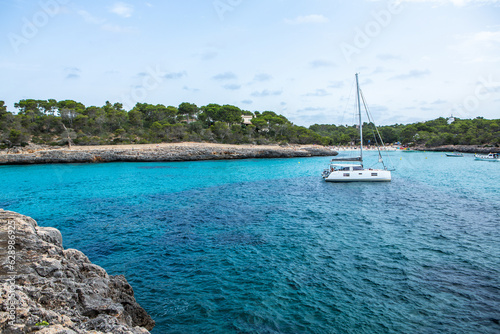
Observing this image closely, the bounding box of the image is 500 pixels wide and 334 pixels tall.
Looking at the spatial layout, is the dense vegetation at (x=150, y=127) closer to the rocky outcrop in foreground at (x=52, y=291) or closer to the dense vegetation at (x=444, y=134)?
the dense vegetation at (x=444, y=134)

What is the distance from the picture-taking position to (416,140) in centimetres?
12875

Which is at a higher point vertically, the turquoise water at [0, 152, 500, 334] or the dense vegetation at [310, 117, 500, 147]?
the dense vegetation at [310, 117, 500, 147]

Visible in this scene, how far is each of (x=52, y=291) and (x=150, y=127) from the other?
9163 cm

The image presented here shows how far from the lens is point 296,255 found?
13773 millimetres

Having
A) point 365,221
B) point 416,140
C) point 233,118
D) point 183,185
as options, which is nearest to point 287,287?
point 365,221

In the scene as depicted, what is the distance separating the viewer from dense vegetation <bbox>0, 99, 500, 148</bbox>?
3049 inches

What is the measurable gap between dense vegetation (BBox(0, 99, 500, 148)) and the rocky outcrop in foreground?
7657cm

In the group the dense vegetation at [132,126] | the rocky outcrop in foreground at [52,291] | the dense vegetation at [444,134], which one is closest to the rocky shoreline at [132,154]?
the dense vegetation at [132,126]

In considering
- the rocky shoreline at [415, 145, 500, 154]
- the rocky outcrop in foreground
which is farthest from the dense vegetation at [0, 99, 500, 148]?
the rocky outcrop in foreground

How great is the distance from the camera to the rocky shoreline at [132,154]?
6087 cm

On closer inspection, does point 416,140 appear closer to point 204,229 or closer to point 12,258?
point 204,229

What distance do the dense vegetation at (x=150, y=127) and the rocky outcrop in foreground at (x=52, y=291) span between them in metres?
76.6

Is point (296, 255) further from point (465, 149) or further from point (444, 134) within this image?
point (444, 134)

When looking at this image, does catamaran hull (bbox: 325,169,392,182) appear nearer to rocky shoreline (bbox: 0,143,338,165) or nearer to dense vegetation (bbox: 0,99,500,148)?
rocky shoreline (bbox: 0,143,338,165)
